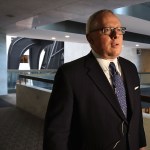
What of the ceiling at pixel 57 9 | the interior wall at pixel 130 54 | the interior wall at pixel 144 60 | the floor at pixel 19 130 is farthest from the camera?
the interior wall at pixel 144 60

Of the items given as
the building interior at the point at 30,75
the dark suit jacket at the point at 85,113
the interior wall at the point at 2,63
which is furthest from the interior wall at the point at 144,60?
the dark suit jacket at the point at 85,113

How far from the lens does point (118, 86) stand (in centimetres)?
146

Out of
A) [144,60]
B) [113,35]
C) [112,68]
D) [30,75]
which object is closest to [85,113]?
[112,68]

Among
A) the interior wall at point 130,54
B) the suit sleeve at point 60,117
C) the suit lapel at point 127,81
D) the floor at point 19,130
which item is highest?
the interior wall at point 130,54

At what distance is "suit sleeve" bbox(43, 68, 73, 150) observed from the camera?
1.37 meters

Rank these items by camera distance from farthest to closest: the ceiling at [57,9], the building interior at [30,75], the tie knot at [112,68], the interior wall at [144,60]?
the interior wall at [144,60], the ceiling at [57,9], the building interior at [30,75], the tie knot at [112,68]

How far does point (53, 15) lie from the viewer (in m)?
5.99

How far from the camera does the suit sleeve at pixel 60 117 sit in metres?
1.37

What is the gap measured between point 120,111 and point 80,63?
1.18 feet

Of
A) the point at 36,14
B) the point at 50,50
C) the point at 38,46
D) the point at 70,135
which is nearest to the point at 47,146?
the point at 70,135

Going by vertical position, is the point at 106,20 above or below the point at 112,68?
above

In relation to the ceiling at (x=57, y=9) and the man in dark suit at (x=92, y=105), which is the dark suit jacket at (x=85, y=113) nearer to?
the man in dark suit at (x=92, y=105)

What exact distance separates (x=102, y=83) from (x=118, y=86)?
0.40ft

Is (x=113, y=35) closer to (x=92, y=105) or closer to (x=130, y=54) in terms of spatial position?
(x=92, y=105)
